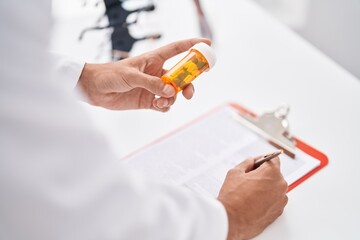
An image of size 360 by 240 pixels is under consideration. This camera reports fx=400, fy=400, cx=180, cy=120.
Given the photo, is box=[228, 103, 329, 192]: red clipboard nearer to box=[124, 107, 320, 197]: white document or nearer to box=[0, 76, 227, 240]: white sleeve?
box=[124, 107, 320, 197]: white document

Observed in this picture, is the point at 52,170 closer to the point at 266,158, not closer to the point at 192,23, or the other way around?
the point at 266,158

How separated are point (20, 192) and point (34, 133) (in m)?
0.06

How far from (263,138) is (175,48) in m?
0.26

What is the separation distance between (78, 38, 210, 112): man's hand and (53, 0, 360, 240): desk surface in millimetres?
76

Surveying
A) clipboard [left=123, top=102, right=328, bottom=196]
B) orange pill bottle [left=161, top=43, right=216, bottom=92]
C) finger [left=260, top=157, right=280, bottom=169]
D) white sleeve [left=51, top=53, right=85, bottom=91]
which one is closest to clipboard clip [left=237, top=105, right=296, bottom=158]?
clipboard [left=123, top=102, right=328, bottom=196]

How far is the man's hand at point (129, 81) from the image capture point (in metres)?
0.75

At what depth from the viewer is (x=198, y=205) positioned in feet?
1.73

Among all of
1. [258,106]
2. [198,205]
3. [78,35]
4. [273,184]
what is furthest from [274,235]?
[78,35]

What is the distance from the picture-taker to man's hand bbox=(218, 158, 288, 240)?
607 millimetres

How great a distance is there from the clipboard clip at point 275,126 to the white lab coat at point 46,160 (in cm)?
44

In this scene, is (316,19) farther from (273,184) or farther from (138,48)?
(273,184)

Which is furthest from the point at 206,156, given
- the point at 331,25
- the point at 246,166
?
the point at 331,25

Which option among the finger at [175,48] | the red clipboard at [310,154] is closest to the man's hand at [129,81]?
the finger at [175,48]

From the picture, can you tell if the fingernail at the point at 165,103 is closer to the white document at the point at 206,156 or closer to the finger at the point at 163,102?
the finger at the point at 163,102
